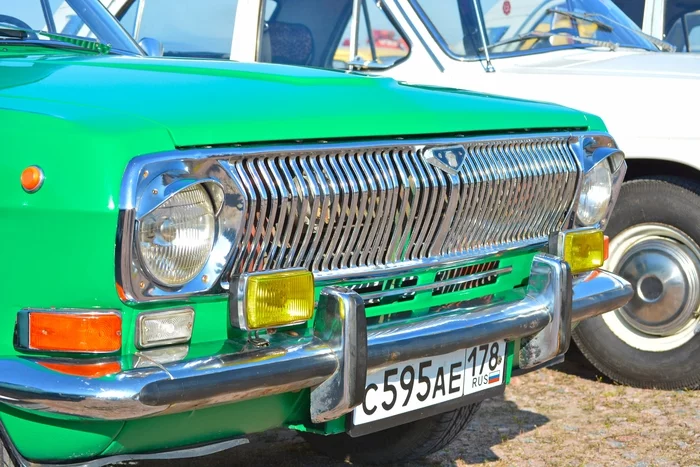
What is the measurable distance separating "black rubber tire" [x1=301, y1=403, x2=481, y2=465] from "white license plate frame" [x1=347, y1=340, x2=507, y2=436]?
0.51m

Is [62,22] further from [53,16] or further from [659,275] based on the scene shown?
[659,275]

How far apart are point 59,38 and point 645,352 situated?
3.06 metres

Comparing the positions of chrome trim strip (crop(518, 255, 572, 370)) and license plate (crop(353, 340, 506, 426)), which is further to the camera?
chrome trim strip (crop(518, 255, 572, 370))

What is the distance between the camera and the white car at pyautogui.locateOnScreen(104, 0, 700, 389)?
5.13 meters

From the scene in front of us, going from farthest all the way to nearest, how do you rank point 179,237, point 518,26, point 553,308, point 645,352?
point 518,26 < point 645,352 < point 553,308 < point 179,237

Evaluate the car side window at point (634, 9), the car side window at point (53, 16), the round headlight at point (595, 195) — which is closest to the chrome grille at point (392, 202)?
the round headlight at point (595, 195)

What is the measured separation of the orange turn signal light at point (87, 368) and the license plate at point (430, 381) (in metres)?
0.74

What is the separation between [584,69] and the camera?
5375 millimetres

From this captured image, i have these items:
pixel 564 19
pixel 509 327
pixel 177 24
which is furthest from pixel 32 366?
pixel 564 19

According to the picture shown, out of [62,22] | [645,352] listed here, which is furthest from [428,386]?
[645,352]

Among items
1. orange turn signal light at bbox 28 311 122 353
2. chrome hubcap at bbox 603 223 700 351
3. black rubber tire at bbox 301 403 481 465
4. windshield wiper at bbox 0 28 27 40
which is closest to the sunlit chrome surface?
chrome hubcap at bbox 603 223 700 351

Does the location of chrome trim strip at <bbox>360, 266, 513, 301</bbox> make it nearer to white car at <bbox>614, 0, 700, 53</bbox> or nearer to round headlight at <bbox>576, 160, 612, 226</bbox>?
round headlight at <bbox>576, 160, 612, 226</bbox>

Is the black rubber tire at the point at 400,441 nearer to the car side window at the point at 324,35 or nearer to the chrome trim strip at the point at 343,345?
the chrome trim strip at the point at 343,345

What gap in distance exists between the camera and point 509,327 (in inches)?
125
